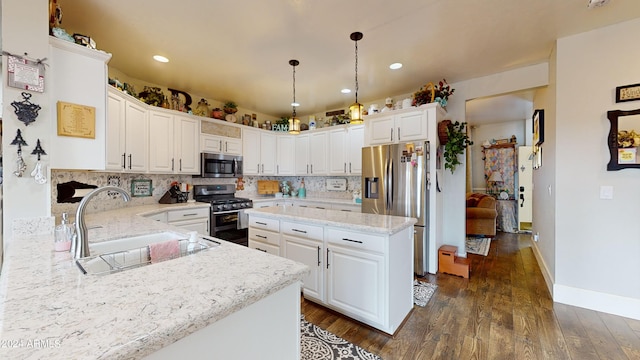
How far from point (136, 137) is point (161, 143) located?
0.37 metres

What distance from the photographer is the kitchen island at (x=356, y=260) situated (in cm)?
199

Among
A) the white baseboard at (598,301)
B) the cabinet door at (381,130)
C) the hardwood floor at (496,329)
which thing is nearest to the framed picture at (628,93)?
the white baseboard at (598,301)

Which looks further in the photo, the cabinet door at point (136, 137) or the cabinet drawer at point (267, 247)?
the cabinet door at point (136, 137)

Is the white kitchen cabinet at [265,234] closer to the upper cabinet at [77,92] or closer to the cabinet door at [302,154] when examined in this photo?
the upper cabinet at [77,92]

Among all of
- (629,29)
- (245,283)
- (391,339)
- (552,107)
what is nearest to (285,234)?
(391,339)

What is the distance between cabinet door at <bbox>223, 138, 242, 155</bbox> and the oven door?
42.4 inches

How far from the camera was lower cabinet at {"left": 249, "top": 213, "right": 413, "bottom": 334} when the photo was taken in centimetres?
199

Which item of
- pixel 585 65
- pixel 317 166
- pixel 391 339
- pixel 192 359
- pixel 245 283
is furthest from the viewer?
pixel 317 166

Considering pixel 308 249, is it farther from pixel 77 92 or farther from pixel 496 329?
pixel 77 92

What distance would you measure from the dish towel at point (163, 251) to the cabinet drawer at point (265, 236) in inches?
51.2

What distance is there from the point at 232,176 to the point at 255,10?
110 inches

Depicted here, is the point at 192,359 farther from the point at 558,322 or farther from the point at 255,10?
the point at 558,322

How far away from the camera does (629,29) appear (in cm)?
230

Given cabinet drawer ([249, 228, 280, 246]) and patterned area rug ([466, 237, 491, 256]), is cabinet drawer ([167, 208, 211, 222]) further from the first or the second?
patterned area rug ([466, 237, 491, 256])
